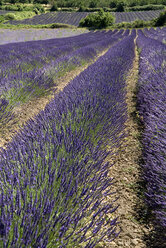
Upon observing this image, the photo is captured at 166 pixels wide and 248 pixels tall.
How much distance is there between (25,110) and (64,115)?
79.3 inches

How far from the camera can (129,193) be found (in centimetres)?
200

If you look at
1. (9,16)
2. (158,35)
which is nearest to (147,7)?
(9,16)

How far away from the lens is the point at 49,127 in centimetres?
206

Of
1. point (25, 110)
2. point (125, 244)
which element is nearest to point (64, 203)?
point (125, 244)

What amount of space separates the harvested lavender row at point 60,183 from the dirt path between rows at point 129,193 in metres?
0.09

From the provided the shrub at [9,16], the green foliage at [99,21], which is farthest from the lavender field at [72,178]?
the shrub at [9,16]

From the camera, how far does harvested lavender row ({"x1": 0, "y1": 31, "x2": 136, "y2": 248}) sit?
1111mm

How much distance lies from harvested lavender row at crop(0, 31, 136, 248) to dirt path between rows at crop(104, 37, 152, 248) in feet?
0.28

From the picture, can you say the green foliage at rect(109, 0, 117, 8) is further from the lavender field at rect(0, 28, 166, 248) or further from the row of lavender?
the lavender field at rect(0, 28, 166, 248)

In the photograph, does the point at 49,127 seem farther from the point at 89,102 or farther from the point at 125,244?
the point at 125,244

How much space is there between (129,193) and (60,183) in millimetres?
868

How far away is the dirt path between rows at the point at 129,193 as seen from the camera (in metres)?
1.56

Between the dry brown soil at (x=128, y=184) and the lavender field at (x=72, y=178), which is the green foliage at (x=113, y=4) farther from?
the lavender field at (x=72, y=178)

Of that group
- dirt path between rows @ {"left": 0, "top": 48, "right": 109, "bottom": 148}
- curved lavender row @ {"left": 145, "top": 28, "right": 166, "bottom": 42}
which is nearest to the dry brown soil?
dirt path between rows @ {"left": 0, "top": 48, "right": 109, "bottom": 148}
